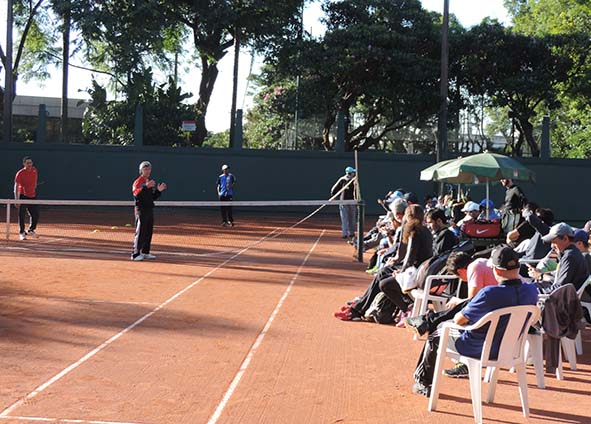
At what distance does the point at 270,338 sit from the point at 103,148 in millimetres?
25985

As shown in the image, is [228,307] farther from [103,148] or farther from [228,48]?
[228,48]

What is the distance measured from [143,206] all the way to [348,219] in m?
7.95

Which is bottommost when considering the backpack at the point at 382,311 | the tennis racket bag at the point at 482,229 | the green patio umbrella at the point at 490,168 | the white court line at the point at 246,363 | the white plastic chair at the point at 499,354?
the white court line at the point at 246,363

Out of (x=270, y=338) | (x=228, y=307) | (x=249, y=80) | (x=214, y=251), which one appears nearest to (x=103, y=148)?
(x=214, y=251)

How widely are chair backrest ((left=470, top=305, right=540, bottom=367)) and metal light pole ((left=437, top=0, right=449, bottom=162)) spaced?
25.7 metres

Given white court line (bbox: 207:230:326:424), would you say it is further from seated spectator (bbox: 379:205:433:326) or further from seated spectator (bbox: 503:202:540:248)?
seated spectator (bbox: 503:202:540:248)

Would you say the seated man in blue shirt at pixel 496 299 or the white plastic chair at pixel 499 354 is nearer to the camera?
the white plastic chair at pixel 499 354

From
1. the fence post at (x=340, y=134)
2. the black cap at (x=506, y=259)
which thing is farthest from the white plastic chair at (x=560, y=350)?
the fence post at (x=340, y=134)

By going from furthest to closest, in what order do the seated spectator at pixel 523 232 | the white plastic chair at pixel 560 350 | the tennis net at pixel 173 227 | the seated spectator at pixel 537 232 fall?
the tennis net at pixel 173 227
the seated spectator at pixel 523 232
the seated spectator at pixel 537 232
the white plastic chair at pixel 560 350

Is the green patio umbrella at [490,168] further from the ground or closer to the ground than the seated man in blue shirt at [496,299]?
further from the ground

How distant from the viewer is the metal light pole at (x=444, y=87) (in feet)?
103

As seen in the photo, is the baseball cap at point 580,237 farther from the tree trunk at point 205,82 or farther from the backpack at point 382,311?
the tree trunk at point 205,82

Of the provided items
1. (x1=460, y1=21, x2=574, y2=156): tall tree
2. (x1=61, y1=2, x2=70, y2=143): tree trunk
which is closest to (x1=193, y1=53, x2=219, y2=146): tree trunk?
A: (x1=61, y1=2, x2=70, y2=143): tree trunk

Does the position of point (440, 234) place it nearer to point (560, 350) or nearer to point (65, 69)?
point (560, 350)
